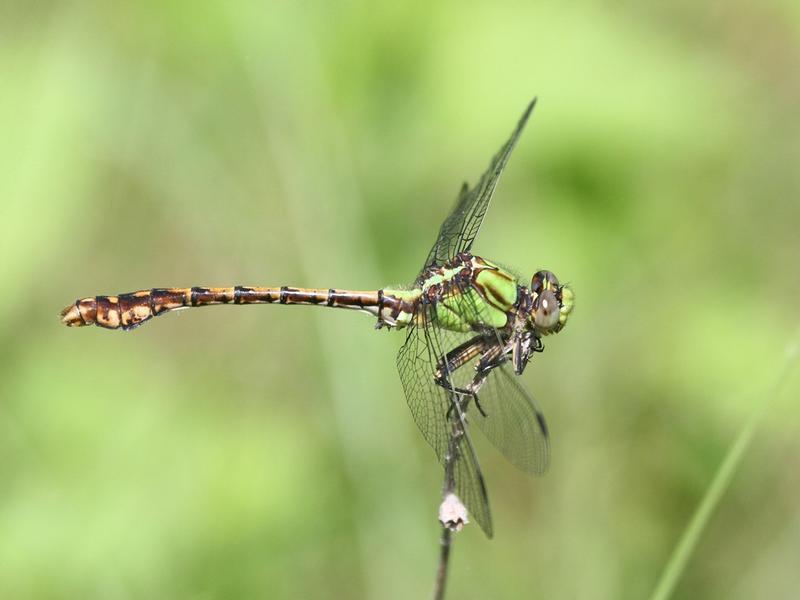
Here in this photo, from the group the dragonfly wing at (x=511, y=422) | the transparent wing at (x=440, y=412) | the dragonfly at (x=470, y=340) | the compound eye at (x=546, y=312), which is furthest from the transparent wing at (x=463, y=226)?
the dragonfly wing at (x=511, y=422)

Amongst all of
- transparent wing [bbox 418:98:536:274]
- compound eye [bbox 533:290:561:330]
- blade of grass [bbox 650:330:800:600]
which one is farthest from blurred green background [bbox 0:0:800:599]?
blade of grass [bbox 650:330:800:600]

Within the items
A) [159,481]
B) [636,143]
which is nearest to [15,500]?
[159,481]

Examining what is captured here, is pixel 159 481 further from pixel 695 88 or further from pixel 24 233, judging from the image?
pixel 695 88

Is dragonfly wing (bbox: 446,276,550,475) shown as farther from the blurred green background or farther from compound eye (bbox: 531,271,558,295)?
the blurred green background

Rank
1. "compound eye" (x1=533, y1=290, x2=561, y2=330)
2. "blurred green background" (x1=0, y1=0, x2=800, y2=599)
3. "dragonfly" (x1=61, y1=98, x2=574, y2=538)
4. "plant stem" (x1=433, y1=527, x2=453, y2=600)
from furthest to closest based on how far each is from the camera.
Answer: "blurred green background" (x1=0, y1=0, x2=800, y2=599) < "compound eye" (x1=533, y1=290, x2=561, y2=330) < "dragonfly" (x1=61, y1=98, x2=574, y2=538) < "plant stem" (x1=433, y1=527, x2=453, y2=600)

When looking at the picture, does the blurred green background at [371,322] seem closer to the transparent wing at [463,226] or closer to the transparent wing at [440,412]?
the transparent wing at [463,226]

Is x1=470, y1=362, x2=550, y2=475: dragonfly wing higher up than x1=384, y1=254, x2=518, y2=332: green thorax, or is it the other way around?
x1=384, y1=254, x2=518, y2=332: green thorax

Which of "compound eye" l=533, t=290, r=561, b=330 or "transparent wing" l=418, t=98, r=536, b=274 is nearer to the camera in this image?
"compound eye" l=533, t=290, r=561, b=330
